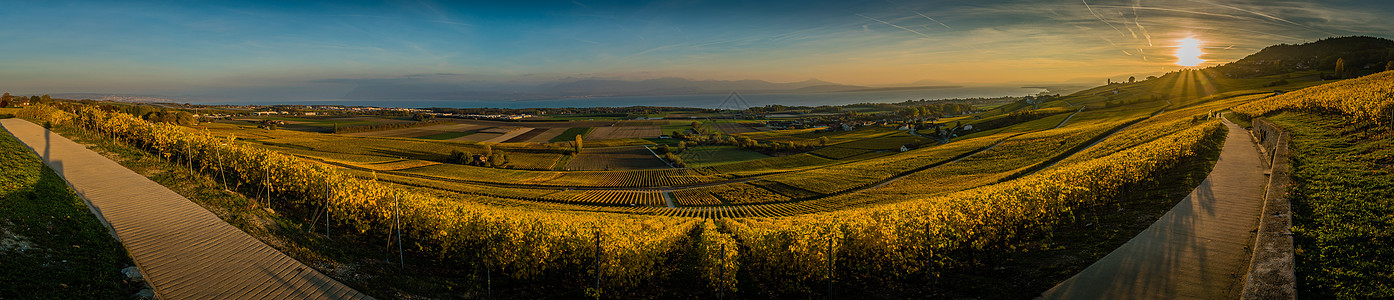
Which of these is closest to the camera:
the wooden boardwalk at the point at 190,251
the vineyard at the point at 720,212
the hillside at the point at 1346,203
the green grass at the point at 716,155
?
the hillside at the point at 1346,203

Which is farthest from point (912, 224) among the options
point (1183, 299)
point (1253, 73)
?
point (1253, 73)

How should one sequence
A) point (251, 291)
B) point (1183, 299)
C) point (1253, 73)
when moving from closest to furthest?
1. point (1183, 299)
2. point (251, 291)
3. point (1253, 73)

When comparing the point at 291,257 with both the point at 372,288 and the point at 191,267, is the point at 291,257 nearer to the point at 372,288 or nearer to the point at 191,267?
the point at 191,267

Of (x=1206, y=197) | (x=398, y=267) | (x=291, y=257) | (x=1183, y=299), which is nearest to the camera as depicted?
(x=1183, y=299)

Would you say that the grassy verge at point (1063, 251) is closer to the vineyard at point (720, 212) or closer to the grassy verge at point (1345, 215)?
the vineyard at point (720, 212)

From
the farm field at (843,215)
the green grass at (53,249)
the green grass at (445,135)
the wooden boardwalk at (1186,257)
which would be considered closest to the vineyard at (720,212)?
the farm field at (843,215)

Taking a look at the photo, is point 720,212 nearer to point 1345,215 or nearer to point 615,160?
point 1345,215

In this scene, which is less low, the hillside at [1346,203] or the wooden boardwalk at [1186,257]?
the hillside at [1346,203]
